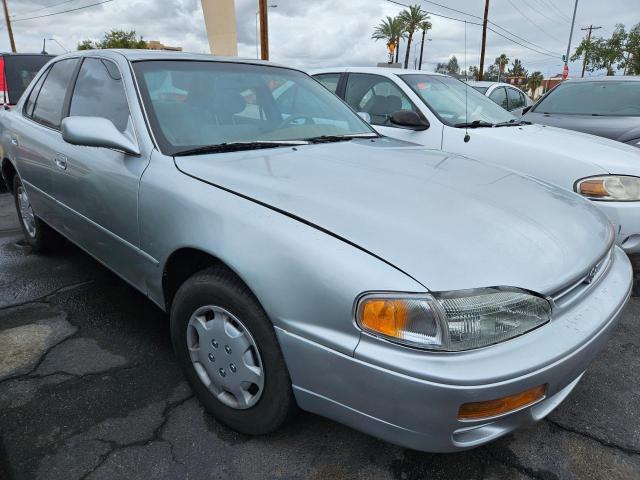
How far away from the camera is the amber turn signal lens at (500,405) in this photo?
54.6 inches

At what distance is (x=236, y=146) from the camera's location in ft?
7.36

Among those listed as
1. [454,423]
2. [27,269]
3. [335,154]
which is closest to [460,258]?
[454,423]

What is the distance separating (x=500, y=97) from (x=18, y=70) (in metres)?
8.34

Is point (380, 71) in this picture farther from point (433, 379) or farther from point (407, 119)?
point (433, 379)

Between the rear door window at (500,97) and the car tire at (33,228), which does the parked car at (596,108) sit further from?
the car tire at (33,228)

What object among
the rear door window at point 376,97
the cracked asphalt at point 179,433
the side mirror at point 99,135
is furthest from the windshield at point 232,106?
the rear door window at point 376,97

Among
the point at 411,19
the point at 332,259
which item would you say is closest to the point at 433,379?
the point at 332,259

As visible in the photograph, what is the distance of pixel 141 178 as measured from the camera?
2.13 meters

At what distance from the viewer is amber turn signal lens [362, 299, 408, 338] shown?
138cm

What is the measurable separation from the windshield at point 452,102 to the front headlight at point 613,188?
118cm

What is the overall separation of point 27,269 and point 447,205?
11.1 ft

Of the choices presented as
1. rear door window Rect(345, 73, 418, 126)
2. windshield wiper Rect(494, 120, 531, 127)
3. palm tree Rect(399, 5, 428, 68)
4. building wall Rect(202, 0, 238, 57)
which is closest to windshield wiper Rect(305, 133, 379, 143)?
rear door window Rect(345, 73, 418, 126)

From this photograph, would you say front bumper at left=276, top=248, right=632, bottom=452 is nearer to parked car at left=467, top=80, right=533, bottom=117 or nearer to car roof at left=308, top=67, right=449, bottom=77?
car roof at left=308, top=67, right=449, bottom=77

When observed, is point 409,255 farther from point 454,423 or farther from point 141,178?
point 141,178
